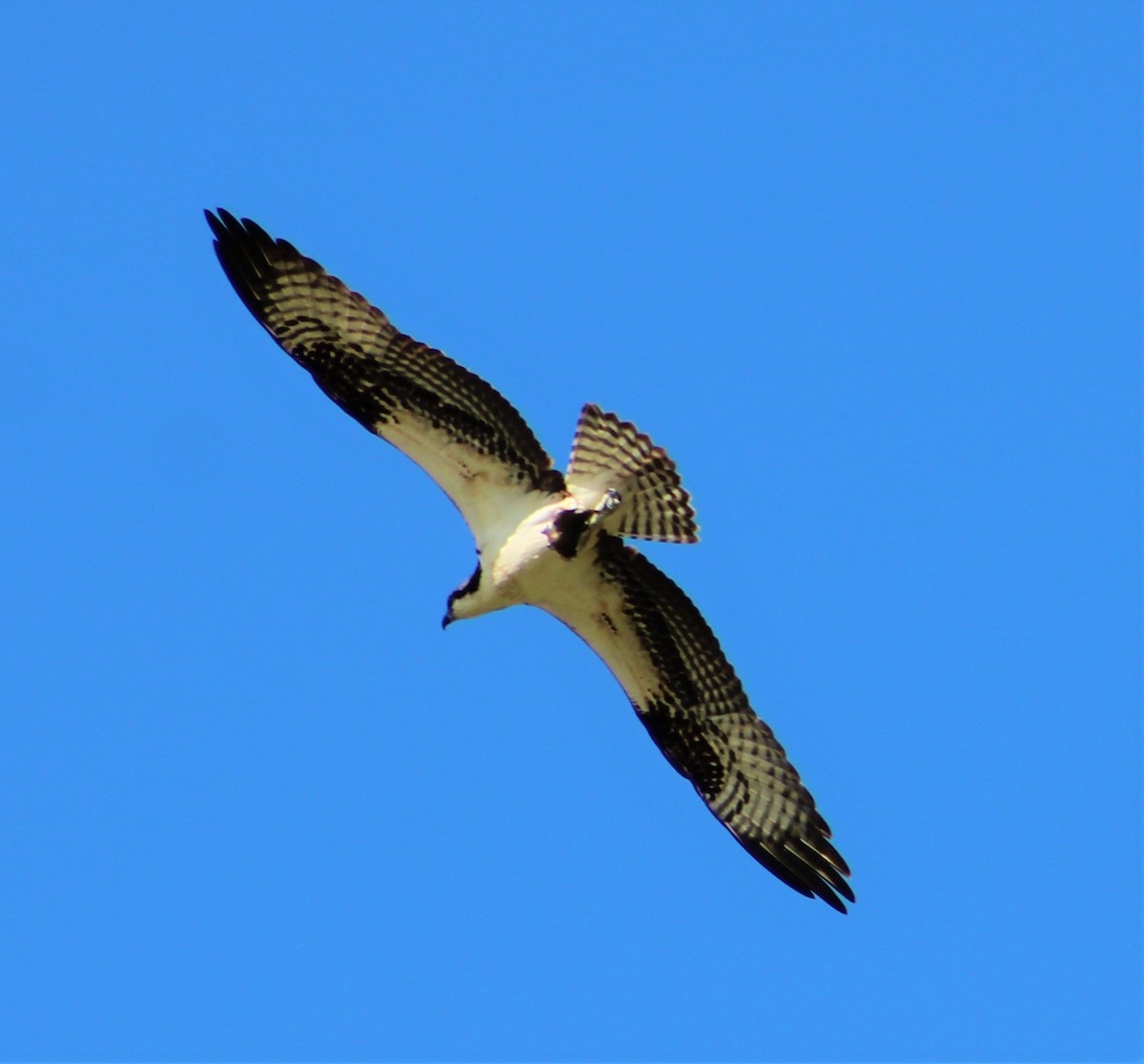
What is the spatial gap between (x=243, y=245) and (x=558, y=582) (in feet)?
7.45

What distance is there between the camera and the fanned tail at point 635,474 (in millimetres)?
10641

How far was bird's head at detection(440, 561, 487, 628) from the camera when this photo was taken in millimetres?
11062

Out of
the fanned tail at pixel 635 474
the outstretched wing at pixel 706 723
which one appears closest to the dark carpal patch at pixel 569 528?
the fanned tail at pixel 635 474

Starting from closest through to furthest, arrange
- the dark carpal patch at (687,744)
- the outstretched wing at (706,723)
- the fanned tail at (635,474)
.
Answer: the fanned tail at (635,474), the outstretched wing at (706,723), the dark carpal patch at (687,744)

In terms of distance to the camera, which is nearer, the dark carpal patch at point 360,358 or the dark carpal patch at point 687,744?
the dark carpal patch at point 360,358

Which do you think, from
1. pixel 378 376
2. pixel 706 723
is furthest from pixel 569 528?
pixel 706 723

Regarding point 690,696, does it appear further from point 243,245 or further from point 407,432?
point 243,245

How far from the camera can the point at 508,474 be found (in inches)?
428

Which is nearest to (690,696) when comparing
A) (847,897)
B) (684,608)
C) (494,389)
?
(684,608)

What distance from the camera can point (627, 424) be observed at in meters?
10.6

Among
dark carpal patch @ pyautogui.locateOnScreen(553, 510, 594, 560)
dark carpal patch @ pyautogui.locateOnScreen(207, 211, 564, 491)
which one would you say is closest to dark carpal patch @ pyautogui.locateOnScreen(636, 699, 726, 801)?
dark carpal patch @ pyautogui.locateOnScreen(553, 510, 594, 560)

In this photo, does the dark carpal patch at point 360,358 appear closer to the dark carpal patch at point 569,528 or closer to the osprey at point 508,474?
the osprey at point 508,474

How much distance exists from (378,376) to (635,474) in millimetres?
1332

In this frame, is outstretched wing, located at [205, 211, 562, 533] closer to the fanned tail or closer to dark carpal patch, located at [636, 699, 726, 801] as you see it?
the fanned tail
